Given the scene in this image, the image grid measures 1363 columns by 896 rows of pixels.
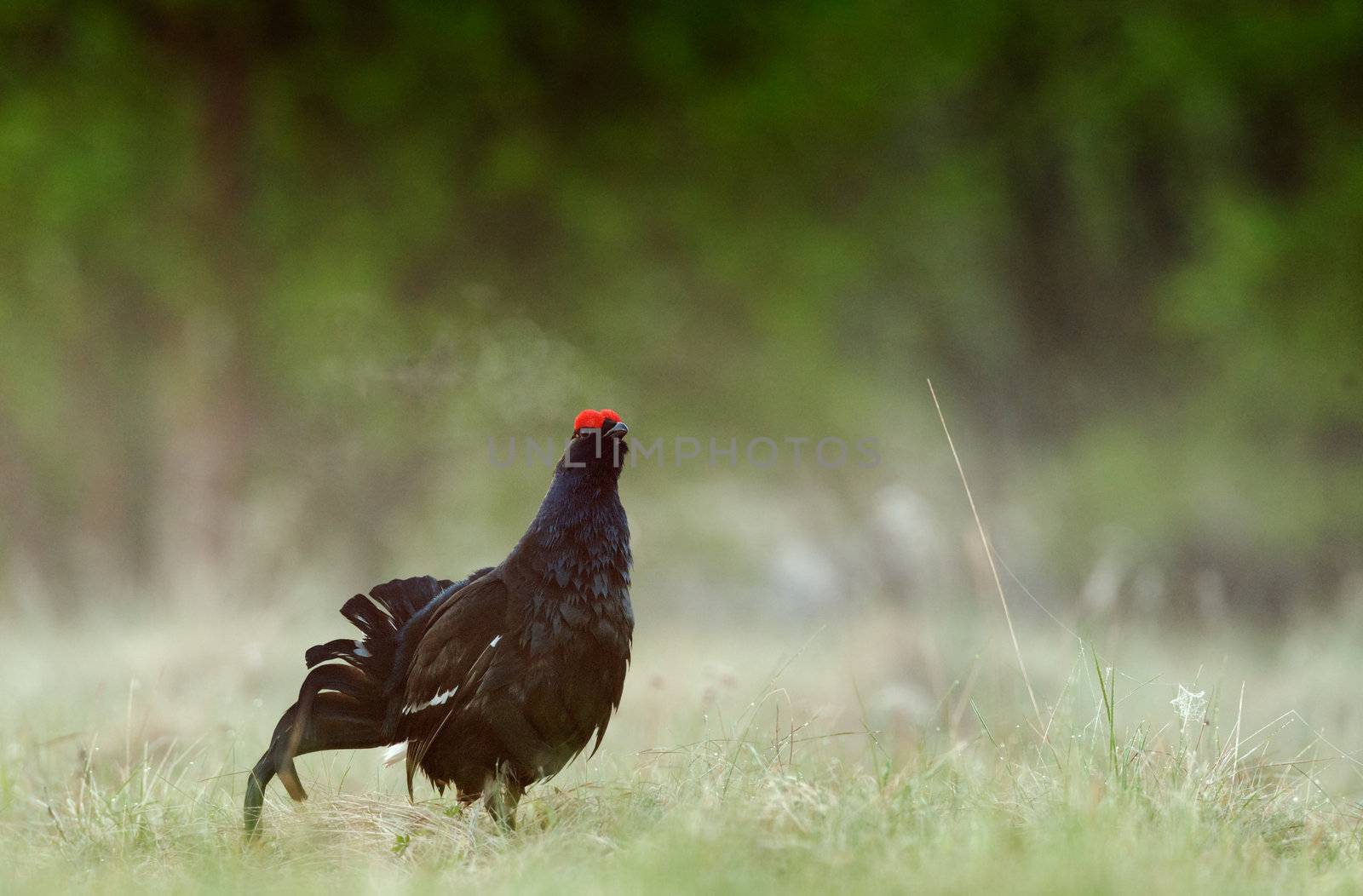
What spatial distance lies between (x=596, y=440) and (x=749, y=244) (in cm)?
531

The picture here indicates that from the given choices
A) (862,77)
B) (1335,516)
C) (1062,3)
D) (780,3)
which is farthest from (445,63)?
(1335,516)

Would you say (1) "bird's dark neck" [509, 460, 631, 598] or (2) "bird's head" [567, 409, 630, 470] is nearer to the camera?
(1) "bird's dark neck" [509, 460, 631, 598]

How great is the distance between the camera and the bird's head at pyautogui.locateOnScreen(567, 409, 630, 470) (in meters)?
3.19

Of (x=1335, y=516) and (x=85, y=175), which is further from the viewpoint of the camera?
(x=1335, y=516)

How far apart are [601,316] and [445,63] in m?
1.94

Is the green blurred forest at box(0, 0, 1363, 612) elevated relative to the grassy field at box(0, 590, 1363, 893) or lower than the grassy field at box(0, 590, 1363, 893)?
elevated

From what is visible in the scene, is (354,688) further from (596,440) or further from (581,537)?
(596,440)

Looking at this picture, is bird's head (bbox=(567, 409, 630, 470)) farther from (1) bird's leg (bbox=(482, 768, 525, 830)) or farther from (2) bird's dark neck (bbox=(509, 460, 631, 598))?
(1) bird's leg (bbox=(482, 768, 525, 830))

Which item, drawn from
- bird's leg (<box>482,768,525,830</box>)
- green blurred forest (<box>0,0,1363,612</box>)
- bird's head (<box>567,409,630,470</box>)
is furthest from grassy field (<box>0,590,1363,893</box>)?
green blurred forest (<box>0,0,1363,612</box>)

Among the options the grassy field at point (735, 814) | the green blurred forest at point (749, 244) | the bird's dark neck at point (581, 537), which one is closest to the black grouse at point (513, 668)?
the bird's dark neck at point (581, 537)

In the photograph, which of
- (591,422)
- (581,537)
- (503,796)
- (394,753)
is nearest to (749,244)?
(591,422)

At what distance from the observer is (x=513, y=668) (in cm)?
302

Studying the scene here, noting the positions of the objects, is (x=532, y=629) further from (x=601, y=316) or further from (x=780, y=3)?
(x=780, y=3)

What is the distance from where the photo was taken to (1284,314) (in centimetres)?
788
